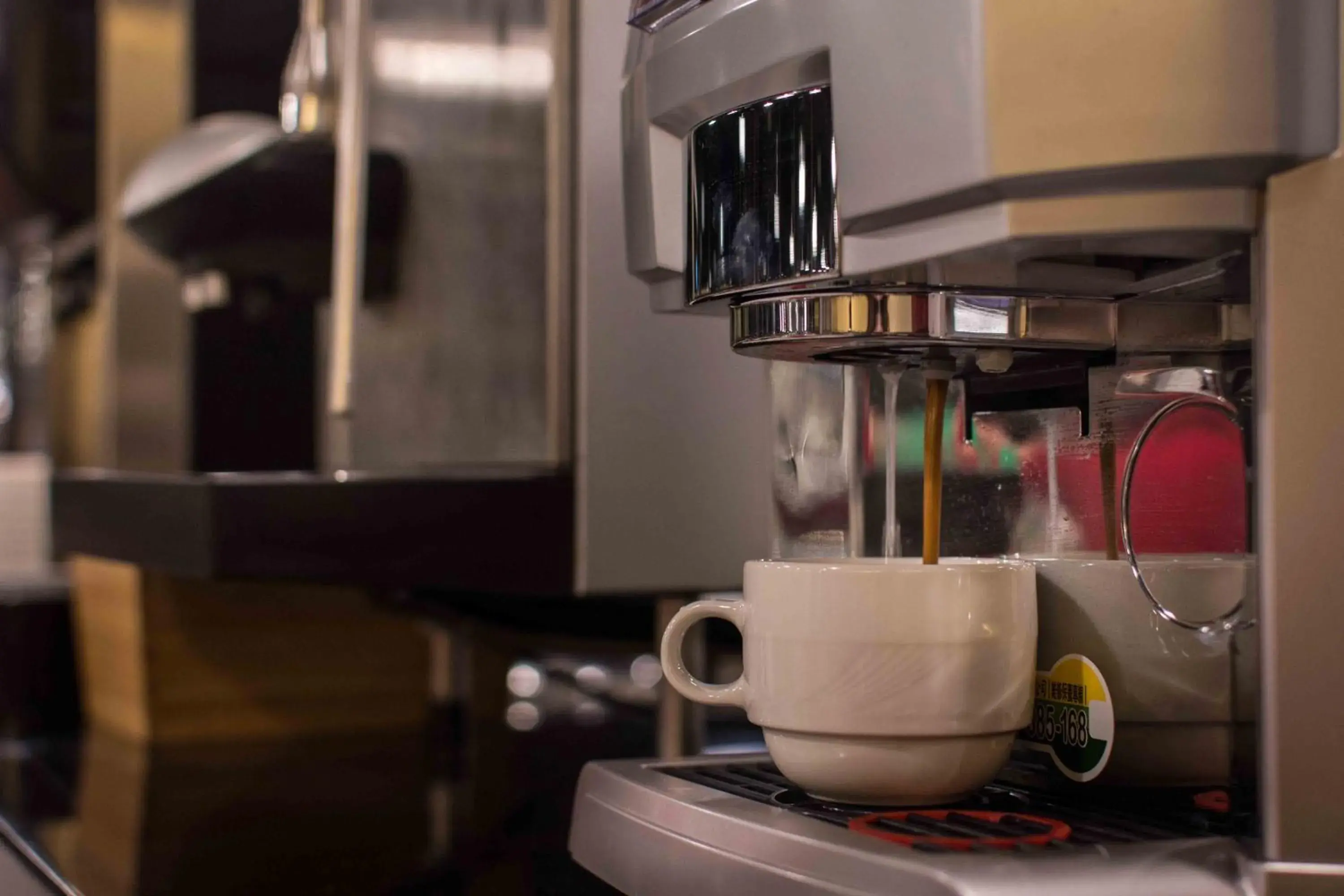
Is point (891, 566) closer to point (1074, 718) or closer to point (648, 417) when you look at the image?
point (1074, 718)

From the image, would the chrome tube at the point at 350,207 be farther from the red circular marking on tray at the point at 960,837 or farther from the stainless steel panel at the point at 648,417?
the red circular marking on tray at the point at 960,837

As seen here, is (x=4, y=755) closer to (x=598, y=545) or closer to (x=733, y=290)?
(x=598, y=545)

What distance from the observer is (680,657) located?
503 mm

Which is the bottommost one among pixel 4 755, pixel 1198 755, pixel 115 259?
pixel 4 755

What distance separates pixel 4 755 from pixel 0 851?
1.41 feet

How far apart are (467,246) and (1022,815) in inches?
19.2

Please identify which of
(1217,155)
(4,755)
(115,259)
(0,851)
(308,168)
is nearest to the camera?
(1217,155)

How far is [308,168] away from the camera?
929mm

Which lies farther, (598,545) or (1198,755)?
(598,545)

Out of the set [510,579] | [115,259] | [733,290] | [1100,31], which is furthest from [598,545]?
[115,259]

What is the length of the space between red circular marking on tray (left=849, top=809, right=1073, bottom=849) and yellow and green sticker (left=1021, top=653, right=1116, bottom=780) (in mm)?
37

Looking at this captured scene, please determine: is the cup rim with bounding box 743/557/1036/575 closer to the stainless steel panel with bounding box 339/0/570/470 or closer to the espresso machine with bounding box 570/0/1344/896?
the espresso machine with bounding box 570/0/1344/896

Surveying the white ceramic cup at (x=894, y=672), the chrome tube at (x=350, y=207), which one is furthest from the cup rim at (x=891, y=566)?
the chrome tube at (x=350, y=207)

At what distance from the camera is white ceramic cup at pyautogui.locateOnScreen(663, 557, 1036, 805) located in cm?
43
